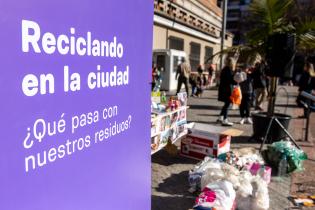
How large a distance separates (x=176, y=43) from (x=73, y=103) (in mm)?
20051

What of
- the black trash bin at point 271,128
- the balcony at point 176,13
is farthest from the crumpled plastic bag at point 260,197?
the balcony at point 176,13

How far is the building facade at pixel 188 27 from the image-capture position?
18.1 meters

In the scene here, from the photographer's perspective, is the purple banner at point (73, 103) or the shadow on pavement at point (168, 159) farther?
the shadow on pavement at point (168, 159)

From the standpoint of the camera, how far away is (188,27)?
22953mm

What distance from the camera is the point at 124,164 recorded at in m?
1.87

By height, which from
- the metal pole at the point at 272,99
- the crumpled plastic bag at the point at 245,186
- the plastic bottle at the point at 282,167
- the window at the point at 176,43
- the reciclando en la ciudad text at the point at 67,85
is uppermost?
the window at the point at 176,43

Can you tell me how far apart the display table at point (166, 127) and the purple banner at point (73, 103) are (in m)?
3.45

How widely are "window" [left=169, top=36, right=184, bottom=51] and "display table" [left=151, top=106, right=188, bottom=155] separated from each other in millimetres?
13683

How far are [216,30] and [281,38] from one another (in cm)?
2931

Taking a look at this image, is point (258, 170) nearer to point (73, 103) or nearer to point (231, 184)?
point (231, 184)

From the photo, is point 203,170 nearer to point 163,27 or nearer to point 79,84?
point 79,84

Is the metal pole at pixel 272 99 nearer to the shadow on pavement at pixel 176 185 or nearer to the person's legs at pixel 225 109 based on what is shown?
the person's legs at pixel 225 109

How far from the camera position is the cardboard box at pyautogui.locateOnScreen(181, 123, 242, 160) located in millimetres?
5598

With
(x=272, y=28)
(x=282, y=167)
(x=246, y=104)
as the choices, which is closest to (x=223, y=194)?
(x=282, y=167)
